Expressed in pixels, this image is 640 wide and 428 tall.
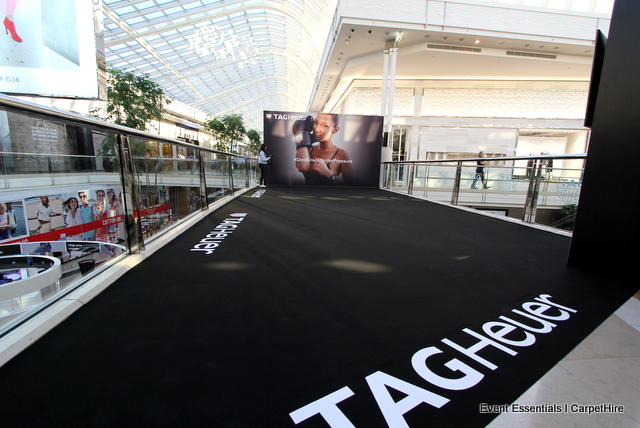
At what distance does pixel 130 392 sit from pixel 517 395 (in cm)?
121

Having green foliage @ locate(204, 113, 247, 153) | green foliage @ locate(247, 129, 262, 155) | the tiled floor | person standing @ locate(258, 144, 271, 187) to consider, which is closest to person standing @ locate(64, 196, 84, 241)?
person standing @ locate(258, 144, 271, 187)

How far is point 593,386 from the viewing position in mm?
1007

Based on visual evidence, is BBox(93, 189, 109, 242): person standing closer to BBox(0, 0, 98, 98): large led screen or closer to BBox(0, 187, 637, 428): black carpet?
BBox(0, 187, 637, 428): black carpet

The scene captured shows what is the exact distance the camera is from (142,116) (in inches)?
299

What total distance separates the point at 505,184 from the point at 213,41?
20466 millimetres

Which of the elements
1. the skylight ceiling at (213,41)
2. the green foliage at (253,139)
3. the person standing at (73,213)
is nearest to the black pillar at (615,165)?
the person standing at (73,213)

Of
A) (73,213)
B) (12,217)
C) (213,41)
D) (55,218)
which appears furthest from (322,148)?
(213,41)

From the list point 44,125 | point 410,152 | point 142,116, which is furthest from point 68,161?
point 410,152

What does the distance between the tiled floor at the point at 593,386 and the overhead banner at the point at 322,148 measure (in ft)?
30.1

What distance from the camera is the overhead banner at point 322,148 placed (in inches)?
392

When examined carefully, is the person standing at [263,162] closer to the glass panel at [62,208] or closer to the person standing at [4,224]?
the glass panel at [62,208]

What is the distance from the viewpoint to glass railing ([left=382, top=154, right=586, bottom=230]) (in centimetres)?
401

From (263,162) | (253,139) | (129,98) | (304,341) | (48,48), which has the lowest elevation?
(304,341)

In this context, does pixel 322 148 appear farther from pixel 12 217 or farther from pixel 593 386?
pixel 593 386
